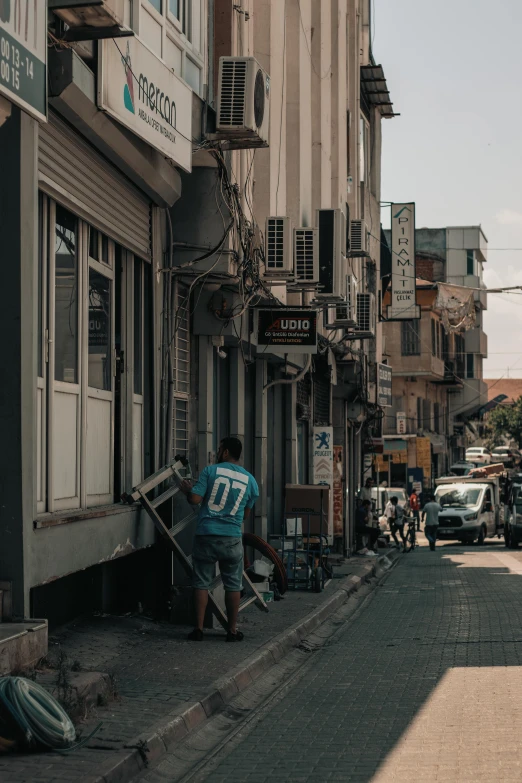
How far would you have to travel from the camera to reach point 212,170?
43.4 ft

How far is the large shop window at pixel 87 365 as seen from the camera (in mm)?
9445

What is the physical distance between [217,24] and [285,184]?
16.4ft

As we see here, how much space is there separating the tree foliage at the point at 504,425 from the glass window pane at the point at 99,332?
338 feet

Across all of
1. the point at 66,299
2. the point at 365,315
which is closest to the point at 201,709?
the point at 66,299

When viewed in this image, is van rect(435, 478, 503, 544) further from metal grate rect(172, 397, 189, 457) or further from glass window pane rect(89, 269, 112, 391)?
glass window pane rect(89, 269, 112, 391)

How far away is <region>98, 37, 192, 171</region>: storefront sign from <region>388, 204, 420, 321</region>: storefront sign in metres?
26.5

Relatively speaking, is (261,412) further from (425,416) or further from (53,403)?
(425,416)

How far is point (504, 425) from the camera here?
11238 cm

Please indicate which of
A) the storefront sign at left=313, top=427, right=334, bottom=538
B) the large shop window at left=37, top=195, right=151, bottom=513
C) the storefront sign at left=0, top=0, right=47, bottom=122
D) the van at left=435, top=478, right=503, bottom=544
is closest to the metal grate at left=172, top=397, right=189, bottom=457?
the large shop window at left=37, top=195, right=151, bottom=513

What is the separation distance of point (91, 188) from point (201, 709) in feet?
15.6

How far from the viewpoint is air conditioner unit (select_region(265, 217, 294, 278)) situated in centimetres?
1516

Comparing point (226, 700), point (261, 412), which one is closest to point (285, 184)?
point (261, 412)

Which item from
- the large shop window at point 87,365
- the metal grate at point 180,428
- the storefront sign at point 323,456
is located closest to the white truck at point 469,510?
the storefront sign at point 323,456

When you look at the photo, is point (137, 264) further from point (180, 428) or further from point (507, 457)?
point (507, 457)
